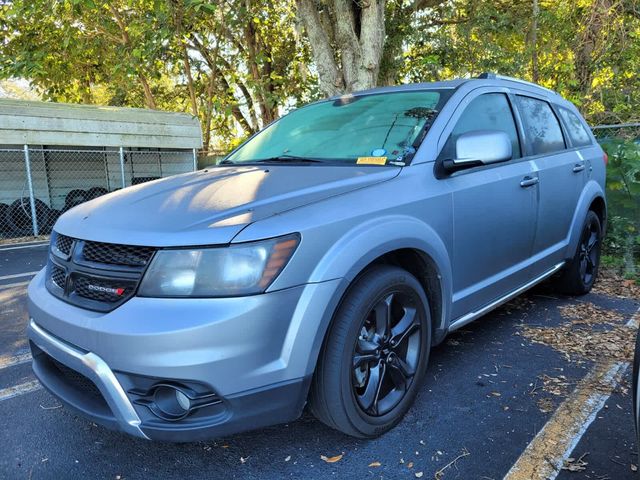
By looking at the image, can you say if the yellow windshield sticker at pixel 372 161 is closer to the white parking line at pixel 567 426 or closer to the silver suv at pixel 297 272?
the silver suv at pixel 297 272

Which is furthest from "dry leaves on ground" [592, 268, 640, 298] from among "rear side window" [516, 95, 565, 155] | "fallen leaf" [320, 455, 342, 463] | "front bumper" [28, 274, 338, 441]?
"front bumper" [28, 274, 338, 441]

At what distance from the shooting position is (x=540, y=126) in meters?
3.85

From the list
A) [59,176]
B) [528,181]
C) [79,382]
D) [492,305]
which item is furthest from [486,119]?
[59,176]

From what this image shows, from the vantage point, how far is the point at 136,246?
197 cm

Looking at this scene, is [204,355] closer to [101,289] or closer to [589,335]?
[101,289]

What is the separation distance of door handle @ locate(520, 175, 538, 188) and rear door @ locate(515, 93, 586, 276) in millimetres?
120

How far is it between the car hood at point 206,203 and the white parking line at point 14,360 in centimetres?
147

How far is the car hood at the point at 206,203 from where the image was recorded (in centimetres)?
195

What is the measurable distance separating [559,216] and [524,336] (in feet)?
3.19

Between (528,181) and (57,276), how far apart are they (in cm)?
287

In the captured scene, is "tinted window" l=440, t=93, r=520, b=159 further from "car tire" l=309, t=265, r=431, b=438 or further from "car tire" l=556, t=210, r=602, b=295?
"car tire" l=556, t=210, r=602, b=295

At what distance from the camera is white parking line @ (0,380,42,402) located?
2934 mm

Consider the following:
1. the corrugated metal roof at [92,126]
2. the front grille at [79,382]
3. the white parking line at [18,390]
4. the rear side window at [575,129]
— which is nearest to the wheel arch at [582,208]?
the rear side window at [575,129]

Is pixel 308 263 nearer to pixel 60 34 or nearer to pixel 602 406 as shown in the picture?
pixel 602 406
